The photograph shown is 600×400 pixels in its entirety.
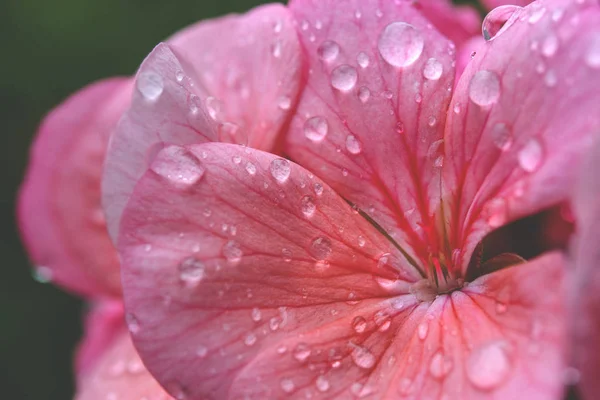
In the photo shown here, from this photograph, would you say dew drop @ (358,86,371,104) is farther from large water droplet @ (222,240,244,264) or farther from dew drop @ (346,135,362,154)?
large water droplet @ (222,240,244,264)

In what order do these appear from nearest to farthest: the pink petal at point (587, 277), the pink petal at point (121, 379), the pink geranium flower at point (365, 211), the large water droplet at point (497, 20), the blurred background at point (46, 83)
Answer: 1. the pink petal at point (587, 277)
2. the pink geranium flower at point (365, 211)
3. the large water droplet at point (497, 20)
4. the pink petal at point (121, 379)
5. the blurred background at point (46, 83)

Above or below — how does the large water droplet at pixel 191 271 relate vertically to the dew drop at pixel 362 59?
below

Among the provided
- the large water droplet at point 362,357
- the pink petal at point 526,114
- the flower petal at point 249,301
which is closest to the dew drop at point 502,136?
the pink petal at point 526,114

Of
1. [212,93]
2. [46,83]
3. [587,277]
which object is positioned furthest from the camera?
[46,83]

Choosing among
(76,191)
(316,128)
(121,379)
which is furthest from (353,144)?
(76,191)

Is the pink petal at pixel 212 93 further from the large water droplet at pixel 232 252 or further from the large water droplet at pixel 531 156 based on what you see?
the large water droplet at pixel 531 156

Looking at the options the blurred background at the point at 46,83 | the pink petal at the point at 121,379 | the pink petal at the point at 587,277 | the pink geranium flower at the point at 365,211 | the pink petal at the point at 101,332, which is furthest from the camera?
the blurred background at the point at 46,83

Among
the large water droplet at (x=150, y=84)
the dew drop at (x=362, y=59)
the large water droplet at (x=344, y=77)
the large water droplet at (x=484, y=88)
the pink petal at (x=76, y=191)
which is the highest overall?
the large water droplet at (x=484, y=88)

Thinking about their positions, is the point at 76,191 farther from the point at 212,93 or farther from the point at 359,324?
the point at 359,324
